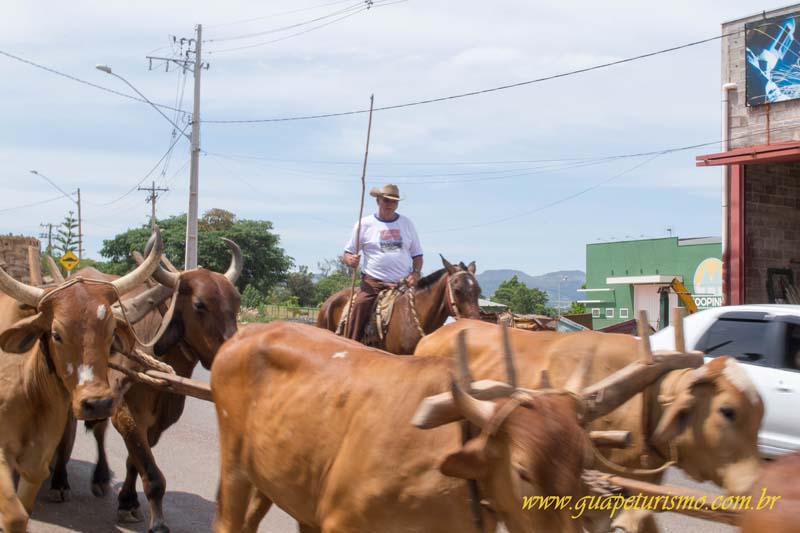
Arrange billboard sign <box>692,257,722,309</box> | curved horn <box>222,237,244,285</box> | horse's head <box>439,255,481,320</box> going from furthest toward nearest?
billboard sign <box>692,257,722,309</box>
horse's head <box>439,255,481,320</box>
curved horn <box>222,237,244,285</box>

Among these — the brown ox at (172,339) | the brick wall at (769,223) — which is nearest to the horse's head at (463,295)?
the brown ox at (172,339)

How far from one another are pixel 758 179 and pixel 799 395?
1145 cm

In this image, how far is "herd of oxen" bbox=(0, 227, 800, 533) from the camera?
306cm

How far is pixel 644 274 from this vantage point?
165 ft

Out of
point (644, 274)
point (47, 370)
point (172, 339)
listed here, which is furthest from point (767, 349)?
point (644, 274)

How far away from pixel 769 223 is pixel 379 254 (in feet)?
40.7

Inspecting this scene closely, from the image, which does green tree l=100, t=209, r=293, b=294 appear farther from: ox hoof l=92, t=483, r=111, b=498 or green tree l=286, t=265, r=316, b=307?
ox hoof l=92, t=483, r=111, b=498

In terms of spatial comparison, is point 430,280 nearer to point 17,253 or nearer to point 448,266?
point 448,266

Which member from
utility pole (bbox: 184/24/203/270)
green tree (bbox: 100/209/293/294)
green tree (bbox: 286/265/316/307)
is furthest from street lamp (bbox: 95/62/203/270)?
green tree (bbox: 286/265/316/307)

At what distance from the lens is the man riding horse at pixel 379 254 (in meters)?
9.30

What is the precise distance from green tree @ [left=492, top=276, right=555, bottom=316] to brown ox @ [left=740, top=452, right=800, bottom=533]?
59969 mm

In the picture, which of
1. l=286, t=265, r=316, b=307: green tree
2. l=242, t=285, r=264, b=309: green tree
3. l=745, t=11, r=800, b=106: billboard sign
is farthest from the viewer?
l=286, t=265, r=316, b=307: green tree

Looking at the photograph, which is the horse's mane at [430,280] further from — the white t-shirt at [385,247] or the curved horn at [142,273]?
the curved horn at [142,273]

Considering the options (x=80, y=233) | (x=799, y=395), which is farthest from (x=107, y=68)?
(x=80, y=233)
